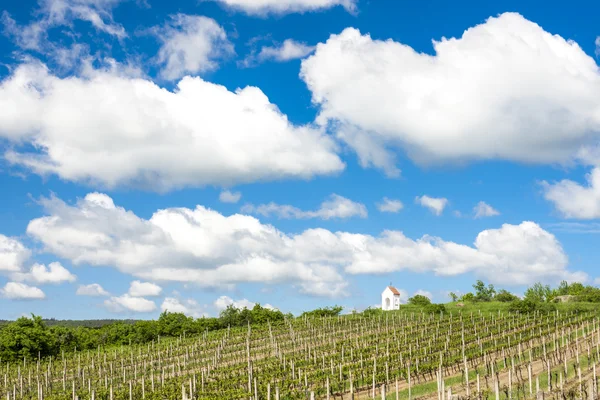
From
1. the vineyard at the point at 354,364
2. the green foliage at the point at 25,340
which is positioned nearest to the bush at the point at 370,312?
the vineyard at the point at 354,364

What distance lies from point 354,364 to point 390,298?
5281 centimetres

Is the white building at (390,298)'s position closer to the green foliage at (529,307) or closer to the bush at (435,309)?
the bush at (435,309)

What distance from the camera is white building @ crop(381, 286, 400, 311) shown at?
89125 millimetres

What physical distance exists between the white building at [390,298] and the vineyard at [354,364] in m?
16.8

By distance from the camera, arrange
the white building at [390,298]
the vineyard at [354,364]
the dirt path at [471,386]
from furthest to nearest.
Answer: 1. the white building at [390,298]
2. the vineyard at [354,364]
3. the dirt path at [471,386]

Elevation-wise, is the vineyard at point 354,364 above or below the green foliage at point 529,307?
below

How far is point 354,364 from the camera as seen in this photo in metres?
38.0

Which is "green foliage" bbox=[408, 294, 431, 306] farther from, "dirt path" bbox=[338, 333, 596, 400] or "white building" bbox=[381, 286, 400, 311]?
Answer: "dirt path" bbox=[338, 333, 596, 400]

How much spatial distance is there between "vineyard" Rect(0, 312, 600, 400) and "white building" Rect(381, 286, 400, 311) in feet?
55.2

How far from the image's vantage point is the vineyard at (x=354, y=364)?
30.6m

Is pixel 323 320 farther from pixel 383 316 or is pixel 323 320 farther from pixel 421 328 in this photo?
pixel 421 328

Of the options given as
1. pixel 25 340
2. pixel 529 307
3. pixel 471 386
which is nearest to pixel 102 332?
pixel 25 340

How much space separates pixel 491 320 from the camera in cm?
5862

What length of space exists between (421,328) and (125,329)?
41.1 meters
